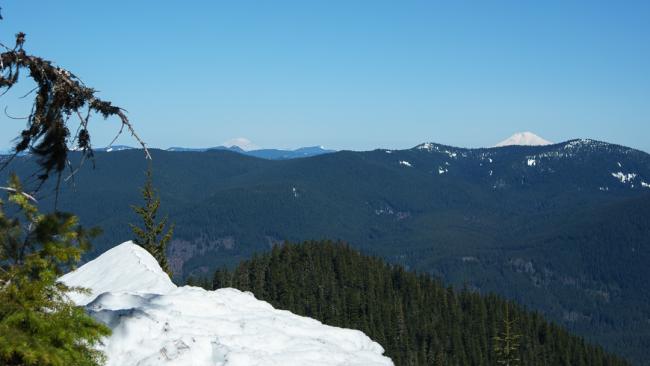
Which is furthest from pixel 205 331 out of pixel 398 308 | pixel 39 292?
pixel 398 308

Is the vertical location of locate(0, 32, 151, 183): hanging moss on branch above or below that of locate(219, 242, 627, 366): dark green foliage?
above

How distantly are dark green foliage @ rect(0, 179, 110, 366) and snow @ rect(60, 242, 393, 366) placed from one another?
3.58 meters

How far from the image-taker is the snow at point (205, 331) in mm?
Result: 14141

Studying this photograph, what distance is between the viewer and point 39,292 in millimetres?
9461

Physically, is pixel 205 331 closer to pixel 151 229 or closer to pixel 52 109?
pixel 52 109

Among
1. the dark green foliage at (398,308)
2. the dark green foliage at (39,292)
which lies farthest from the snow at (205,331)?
the dark green foliage at (398,308)

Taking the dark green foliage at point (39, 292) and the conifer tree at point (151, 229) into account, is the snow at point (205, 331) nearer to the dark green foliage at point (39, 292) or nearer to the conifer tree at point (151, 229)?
the dark green foliage at point (39, 292)

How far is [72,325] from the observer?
9531 millimetres

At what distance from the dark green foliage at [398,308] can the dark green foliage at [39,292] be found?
116 meters

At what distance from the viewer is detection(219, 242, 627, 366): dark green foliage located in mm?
138875

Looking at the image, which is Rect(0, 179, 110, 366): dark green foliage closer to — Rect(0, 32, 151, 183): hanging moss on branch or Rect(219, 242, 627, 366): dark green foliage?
Rect(0, 32, 151, 183): hanging moss on branch

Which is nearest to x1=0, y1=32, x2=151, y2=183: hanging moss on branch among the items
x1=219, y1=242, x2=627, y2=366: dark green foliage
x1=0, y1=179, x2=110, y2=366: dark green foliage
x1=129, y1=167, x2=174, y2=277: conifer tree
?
x1=0, y1=179, x2=110, y2=366: dark green foliage

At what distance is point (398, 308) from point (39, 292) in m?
146

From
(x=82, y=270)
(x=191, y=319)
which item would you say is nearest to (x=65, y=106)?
(x=191, y=319)
